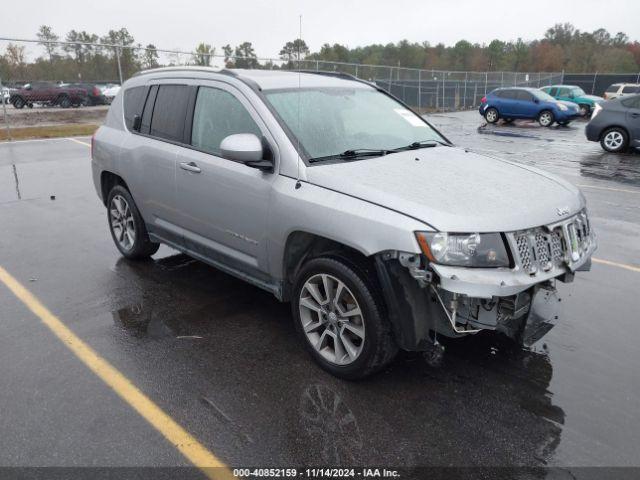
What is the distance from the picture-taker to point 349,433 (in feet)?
9.70

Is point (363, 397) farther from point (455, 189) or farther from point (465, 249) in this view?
point (455, 189)

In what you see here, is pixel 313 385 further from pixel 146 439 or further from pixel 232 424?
pixel 146 439

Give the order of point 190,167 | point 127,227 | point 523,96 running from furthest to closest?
point 523,96, point 127,227, point 190,167

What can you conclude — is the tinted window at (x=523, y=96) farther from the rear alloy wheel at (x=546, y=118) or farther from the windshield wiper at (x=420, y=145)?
the windshield wiper at (x=420, y=145)

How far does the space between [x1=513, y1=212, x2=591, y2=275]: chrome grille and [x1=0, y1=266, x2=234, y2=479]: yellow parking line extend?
6.55 feet

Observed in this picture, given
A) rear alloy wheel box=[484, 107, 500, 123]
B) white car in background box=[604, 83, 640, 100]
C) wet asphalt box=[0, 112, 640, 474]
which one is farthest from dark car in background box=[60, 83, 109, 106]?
white car in background box=[604, 83, 640, 100]

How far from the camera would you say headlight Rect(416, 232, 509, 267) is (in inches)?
115

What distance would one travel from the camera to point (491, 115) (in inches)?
911

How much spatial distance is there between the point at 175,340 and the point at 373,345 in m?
1.62

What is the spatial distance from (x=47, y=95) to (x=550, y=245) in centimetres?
2587

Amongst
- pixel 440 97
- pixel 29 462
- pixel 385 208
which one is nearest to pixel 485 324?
pixel 385 208

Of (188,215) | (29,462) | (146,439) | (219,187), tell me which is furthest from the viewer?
(188,215)

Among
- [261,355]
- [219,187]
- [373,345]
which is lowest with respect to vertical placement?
[261,355]

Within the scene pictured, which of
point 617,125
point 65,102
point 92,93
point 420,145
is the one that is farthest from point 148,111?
point 92,93
